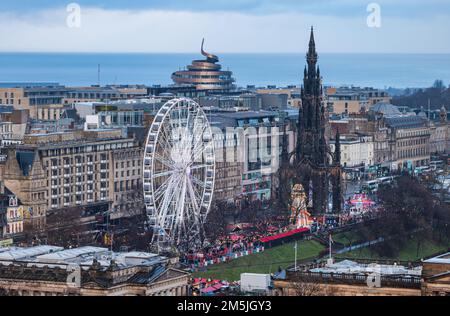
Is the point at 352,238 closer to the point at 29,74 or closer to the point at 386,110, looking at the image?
the point at 386,110

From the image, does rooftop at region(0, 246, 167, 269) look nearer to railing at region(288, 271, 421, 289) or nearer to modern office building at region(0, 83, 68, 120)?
railing at region(288, 271, 421, 289)

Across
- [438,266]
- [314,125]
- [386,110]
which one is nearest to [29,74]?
[386,110]

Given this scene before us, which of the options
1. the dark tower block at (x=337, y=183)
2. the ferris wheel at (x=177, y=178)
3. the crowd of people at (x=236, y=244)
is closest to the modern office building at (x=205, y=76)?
the dark tower block at (x=337, y=183)

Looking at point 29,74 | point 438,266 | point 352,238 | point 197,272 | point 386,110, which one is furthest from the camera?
point 29,74

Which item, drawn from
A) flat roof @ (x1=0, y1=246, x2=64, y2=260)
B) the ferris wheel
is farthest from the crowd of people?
flat roof @ (x1=0, y1=246, x2=64, y2=260)

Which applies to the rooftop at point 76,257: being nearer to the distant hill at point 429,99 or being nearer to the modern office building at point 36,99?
the modern office building at point 36,99
